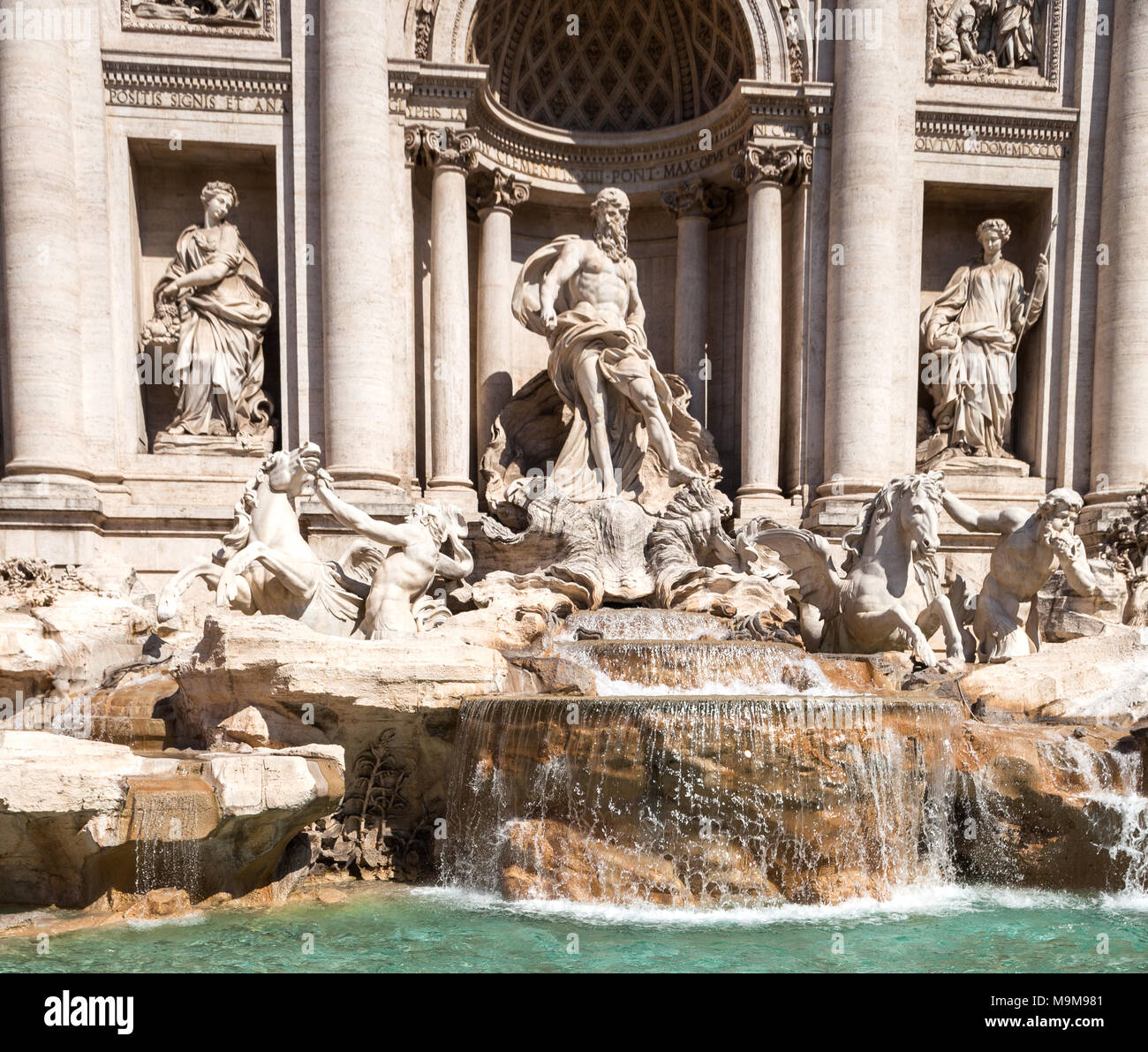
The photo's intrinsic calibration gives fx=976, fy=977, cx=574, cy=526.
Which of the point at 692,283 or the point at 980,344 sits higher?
the point at 692,283

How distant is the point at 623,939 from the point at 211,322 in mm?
9198

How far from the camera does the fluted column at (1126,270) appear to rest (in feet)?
39.5

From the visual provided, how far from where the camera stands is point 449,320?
12180 millimetres

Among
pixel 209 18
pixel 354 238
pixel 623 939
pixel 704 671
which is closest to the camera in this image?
pixel 623 939

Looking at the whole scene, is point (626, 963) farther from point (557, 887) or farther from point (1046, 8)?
point (1046, 8)

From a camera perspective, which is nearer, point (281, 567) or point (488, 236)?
Result: point (281, 567)

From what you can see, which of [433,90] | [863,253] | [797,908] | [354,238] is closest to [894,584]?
[797,908]

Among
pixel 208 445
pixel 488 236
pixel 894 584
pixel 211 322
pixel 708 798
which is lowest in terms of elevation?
pixel 708 798

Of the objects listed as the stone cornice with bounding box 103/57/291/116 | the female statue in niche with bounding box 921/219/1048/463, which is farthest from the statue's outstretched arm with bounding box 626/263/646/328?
the stone cornice with bounding box 103/57/291/116

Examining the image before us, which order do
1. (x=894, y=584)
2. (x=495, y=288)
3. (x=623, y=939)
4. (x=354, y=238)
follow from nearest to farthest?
1. (x=623, y=939)
2. (x=894, y=584)
3. (x=354, y=238)
4. (x=495, y=288)

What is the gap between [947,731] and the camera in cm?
693

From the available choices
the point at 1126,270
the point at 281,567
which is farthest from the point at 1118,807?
the point at 1126,270

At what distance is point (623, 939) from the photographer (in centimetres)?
573

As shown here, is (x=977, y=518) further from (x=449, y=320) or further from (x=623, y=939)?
(x=449, y=320)
